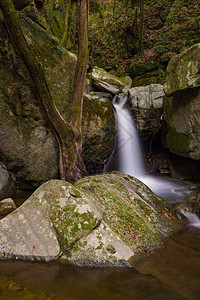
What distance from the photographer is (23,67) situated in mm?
5398

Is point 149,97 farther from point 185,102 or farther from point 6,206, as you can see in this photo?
point 6,206

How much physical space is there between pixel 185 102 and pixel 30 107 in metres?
4.49

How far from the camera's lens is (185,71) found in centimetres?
515

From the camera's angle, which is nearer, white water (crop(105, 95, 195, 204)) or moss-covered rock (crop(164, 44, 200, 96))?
moss-covered rock (crop(164, 44, 200, 96))

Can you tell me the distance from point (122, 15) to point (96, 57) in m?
4.26

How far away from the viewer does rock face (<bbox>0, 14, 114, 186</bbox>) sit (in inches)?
208

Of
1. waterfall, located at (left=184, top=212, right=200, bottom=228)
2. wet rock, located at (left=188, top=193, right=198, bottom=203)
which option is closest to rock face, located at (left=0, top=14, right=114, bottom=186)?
waterfall, located at (left=184, top=212, right=200, bottom=228)

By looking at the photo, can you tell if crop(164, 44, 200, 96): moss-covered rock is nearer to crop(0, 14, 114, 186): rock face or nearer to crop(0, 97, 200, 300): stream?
crop(0, 14, 114, 186): rock face

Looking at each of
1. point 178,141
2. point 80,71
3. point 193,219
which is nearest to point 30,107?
point 80,71

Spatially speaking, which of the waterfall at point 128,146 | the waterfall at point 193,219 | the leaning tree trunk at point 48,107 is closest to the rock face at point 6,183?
the leaning tree trunk at point 48,107

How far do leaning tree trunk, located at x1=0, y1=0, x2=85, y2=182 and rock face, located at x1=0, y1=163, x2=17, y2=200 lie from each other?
4.49 ft

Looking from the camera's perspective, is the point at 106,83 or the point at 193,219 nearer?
the point at 193,219

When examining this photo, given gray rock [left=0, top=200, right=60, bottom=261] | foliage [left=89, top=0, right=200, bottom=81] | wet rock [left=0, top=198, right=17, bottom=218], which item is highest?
foliage [left=89, top=0, right=200, bottom=81]

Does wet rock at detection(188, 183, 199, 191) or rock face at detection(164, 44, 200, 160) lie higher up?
rock face at detection(164, 44, 200, 160)
